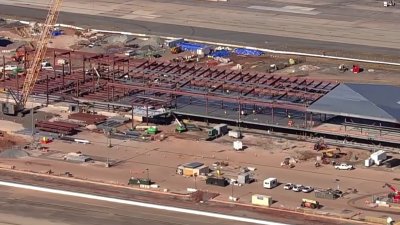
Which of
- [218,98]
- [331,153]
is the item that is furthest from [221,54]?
[331,153]

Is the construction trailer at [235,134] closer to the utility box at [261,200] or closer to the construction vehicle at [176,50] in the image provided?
the utility box at [261,200]

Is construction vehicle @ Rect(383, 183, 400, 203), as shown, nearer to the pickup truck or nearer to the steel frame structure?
the pickup truck

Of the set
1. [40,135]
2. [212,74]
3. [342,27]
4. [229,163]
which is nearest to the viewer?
[229,163]

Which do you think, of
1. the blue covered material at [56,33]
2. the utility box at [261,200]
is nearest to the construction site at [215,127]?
the utility box at [261,200]

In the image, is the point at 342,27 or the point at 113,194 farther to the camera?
the point at 342,27

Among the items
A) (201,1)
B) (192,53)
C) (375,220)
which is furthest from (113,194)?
(201,1)

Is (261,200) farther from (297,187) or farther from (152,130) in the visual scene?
(152,130)

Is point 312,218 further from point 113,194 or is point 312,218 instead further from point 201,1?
point 201,1
